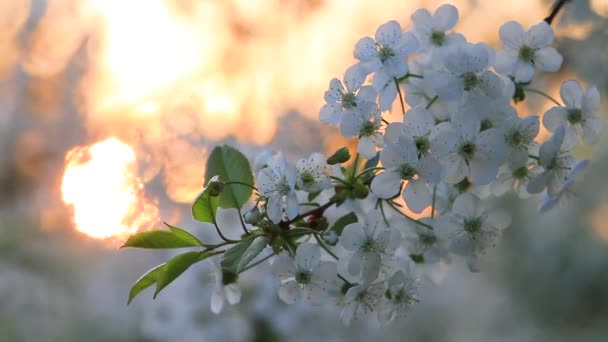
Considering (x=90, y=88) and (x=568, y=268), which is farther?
(x=568, y=268)

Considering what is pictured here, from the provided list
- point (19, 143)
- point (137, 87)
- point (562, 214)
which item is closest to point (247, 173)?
point (137, 87)

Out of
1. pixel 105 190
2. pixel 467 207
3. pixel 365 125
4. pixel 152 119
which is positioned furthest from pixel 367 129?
pixel 152 119

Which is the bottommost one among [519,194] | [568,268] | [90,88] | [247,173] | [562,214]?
[568,268]

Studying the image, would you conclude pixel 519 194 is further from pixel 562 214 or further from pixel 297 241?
pixel 562 214

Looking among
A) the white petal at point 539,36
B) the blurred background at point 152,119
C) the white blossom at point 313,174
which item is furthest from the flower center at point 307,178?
the blurred background at point 152,119

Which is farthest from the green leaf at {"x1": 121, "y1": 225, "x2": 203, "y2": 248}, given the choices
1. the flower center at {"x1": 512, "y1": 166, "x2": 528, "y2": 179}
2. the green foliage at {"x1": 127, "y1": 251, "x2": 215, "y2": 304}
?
the flower center at {"x1": 512, "y1": 166, "x2": 528, "y2": 179}

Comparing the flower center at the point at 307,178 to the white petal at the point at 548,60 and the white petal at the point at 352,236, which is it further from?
the white petal at the point at 548,60

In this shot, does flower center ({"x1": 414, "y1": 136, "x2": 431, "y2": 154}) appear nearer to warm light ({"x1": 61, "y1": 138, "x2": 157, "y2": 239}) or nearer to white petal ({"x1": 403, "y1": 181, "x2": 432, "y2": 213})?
white petal ({"x1": 403, "y1": 181, "x2": 432, "y2": 213})
